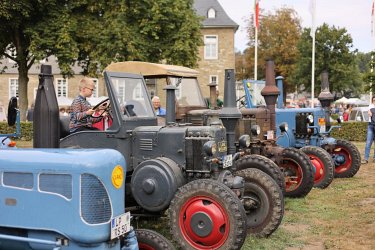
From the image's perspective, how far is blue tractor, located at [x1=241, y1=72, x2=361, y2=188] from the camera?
9602 mm

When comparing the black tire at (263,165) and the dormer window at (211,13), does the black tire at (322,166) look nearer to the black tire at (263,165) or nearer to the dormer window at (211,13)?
the black tire at (263,165)

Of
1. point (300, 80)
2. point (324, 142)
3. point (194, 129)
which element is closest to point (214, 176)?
point (194, 129)

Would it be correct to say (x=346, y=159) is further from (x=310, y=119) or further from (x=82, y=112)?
(x=82, y=112)

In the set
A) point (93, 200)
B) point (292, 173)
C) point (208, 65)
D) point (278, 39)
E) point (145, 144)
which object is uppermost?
point (278, 39)

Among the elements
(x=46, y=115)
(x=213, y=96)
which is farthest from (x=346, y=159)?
(x=46, y=115)

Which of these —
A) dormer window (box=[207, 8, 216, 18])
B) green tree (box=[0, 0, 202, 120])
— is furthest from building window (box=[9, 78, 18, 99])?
green tree (box=[0, 0, 202, 120])

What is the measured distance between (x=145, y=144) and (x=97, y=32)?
54.9 feet

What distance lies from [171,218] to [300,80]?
40268 mm

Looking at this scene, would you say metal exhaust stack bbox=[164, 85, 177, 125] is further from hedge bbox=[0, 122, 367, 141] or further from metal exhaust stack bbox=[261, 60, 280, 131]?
hedge bbox=[0, 122, 367, 141]

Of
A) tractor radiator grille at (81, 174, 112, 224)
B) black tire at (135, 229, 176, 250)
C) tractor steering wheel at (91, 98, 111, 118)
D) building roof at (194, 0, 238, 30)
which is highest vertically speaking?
building roof at (194, 0, 238, 30)

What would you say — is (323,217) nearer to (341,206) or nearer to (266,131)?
(341,206)

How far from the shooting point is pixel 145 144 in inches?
234

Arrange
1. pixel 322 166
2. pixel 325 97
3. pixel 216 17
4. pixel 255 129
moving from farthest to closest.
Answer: pixel 216 17 < pixel 325 97 < pixel 322 166 < pixel 255 129

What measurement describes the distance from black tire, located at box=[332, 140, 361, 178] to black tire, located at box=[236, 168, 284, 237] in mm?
5286
